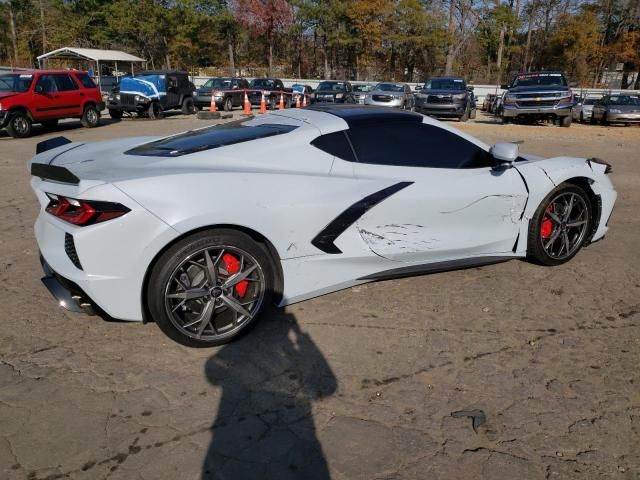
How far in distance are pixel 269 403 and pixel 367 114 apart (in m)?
2.22

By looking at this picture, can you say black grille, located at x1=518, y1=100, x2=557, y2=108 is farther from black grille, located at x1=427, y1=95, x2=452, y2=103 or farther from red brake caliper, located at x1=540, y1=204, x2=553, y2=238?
red brake caliper, located at x1=540, y1=204, x2=553, y2=238

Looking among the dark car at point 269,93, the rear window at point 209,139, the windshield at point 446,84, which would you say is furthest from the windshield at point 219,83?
the rear window at point 209,139

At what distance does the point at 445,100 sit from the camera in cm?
1992

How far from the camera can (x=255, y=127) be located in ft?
12.9

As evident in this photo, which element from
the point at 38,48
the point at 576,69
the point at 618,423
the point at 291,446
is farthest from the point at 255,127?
the point at 38,48

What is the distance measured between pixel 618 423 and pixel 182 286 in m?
2.43

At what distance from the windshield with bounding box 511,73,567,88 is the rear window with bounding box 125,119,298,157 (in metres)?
17.4

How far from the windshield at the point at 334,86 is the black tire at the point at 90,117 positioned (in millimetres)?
11289

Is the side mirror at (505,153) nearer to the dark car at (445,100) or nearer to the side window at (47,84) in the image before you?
the side window at (47,84)

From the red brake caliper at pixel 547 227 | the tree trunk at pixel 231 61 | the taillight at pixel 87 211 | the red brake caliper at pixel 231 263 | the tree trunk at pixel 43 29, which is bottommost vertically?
the red brake caliper at pixel 547 227

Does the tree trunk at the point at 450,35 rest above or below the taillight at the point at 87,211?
above

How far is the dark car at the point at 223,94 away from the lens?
23406 millimetres

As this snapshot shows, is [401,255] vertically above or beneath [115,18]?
beneath

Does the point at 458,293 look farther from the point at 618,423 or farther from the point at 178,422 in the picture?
the point at 178,422
